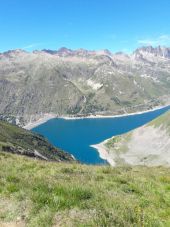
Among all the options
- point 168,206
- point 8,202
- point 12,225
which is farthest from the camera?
point 168,206

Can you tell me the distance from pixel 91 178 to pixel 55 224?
264 inches

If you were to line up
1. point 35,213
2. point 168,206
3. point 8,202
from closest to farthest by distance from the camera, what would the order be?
point 35,213 < point 8,202 < point 168,206

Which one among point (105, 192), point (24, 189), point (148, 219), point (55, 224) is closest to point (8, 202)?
point (24, 189)

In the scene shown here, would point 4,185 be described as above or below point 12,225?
above

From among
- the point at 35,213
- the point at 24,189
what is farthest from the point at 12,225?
the point at 24,189

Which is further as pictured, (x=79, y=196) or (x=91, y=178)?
(x=91, y=178)

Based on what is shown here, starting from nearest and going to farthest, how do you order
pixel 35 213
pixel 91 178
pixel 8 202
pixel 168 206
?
pixel 35 213, pixel 8 202, pixel 168 206, pixel 91 178

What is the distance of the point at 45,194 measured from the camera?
42.2 ft

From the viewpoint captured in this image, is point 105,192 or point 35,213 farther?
point 105,192

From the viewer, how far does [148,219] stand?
1112 cm

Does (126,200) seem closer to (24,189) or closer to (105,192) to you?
(105,192)

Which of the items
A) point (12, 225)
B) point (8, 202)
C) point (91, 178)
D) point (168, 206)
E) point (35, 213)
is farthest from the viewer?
point (91, 178)

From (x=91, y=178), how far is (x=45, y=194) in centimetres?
498

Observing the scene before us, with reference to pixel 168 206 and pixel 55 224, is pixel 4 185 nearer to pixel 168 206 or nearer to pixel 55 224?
pixel 55 224
